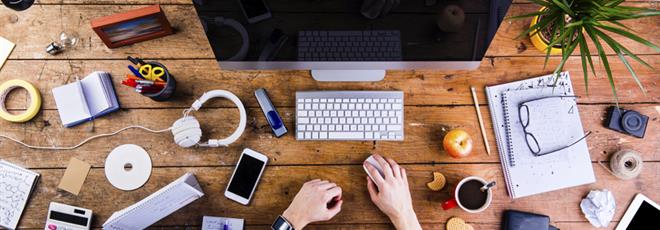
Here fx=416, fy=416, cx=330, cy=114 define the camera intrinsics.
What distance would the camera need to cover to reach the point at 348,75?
42.4 inches

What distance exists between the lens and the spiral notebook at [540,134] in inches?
41.1

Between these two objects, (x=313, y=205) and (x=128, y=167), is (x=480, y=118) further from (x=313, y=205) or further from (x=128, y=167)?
(x=128, y=167)

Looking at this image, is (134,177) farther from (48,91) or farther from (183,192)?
(48,91)

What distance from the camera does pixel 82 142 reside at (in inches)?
41.8

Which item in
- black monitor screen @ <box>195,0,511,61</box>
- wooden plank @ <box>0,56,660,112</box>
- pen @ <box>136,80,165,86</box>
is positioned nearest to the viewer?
black monitor screen @ <box>195,0,511,61</box>

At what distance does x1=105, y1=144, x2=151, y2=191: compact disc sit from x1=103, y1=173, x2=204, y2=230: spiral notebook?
0.10 metres

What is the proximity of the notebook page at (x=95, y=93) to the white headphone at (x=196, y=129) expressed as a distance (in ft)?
0.64

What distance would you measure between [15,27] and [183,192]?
0.67 m

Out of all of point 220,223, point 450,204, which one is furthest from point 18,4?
point 450,204

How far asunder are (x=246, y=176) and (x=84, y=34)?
583mm

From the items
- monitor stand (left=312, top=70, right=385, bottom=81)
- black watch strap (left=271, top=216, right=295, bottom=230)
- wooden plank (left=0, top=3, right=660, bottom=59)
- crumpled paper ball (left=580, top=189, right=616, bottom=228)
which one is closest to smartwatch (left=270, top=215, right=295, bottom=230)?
black watch strap (left=271, top=216, right=295, bottom=230)

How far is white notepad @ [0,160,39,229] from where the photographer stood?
1.03 meters

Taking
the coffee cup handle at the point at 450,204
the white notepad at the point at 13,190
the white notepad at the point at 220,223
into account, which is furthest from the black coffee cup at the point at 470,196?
the white notepad at the point at 13,190

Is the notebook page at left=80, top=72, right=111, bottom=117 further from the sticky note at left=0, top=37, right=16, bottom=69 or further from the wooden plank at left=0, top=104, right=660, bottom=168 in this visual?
the sticky note at left=0, top=37, right=16, bottom=69
